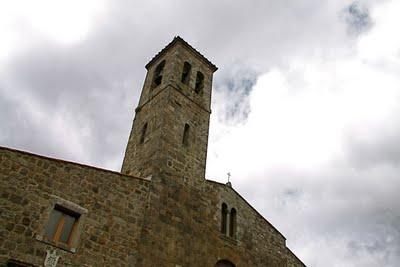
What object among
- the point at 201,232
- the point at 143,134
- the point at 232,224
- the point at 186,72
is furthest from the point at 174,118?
the point at 232,224

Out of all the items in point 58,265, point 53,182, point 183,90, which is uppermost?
point 183,90

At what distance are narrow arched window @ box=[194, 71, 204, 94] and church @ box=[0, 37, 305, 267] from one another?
0.08 metres

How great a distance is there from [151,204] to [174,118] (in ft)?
16.3

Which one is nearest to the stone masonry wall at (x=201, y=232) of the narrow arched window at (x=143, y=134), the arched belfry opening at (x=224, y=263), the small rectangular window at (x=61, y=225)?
the arched belfry opening at (x=224, y=263)

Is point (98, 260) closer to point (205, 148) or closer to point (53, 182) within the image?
point (53, 182)

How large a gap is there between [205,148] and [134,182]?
201 inches

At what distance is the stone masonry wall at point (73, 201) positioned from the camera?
9.83 metres

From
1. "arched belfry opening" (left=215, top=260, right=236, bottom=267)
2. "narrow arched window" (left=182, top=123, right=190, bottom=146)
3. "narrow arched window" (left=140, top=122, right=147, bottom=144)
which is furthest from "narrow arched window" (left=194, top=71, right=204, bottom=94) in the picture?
"arched belfry opening" (left=215, top=260, right=236, bottom=267)

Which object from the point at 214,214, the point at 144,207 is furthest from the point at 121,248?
the point at 214,214

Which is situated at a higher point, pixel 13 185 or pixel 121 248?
pixel 13 185

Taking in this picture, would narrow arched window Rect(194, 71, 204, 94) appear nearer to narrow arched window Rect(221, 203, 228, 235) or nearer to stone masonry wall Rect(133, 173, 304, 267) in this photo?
stone masonry wall Rect(133, 173, 304, 267)

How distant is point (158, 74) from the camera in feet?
67.3

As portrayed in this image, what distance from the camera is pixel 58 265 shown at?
1005 cm

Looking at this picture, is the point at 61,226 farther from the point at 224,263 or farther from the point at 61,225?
the point at 224,263
